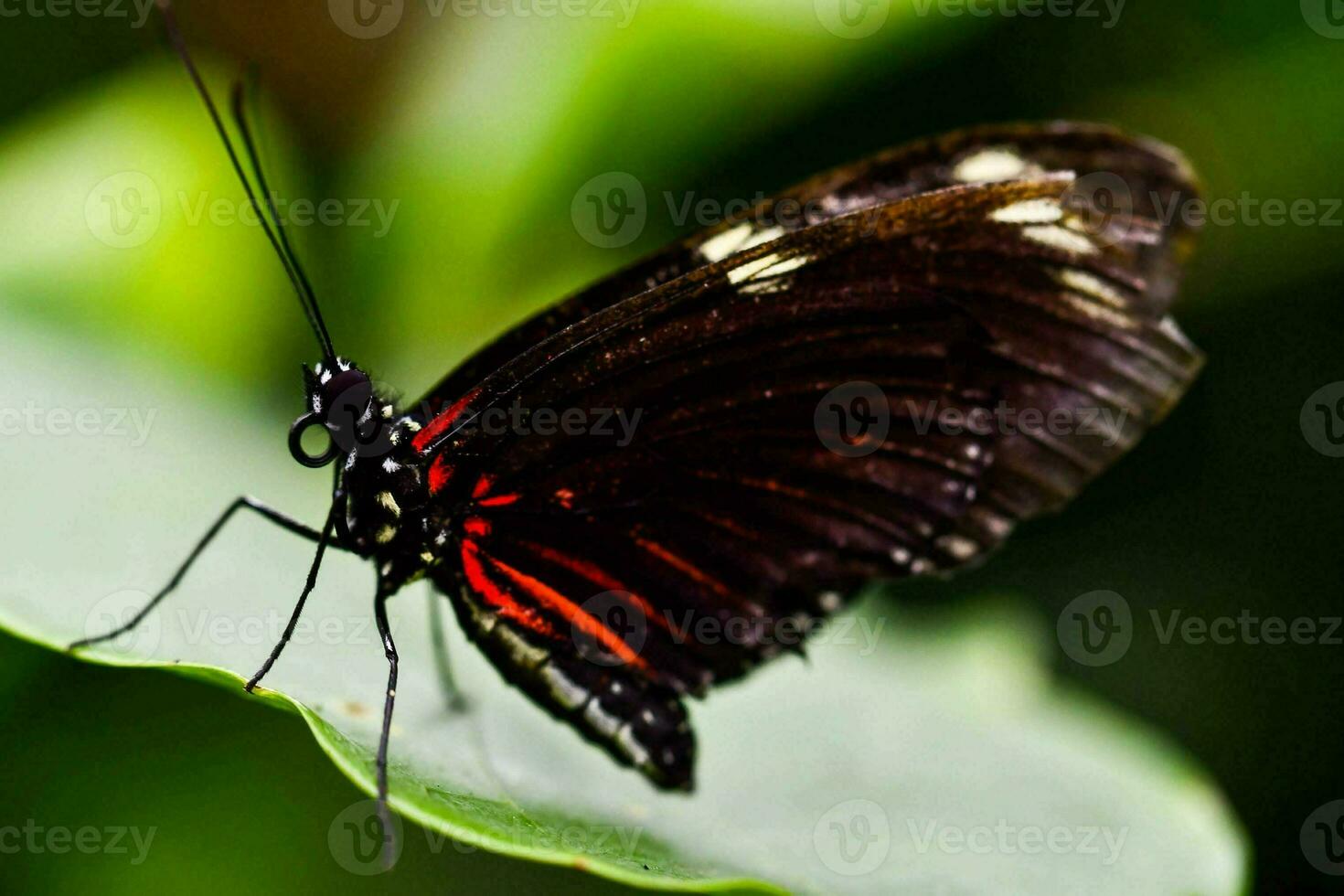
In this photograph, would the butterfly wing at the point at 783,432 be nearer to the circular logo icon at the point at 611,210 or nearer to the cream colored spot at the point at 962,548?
the cream colored spot at the point at 962,548

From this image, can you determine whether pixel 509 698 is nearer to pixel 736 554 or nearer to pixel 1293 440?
pixel 736 554

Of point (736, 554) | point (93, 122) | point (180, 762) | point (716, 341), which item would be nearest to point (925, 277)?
point (716, 341)

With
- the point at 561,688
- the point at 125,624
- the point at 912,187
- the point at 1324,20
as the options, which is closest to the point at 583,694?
the point at 561,688

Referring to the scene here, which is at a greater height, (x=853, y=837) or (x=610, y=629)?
(x=610, y=629)

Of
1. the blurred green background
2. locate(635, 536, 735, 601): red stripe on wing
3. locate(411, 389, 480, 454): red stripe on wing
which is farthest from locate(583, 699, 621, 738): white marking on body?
the blurred green background

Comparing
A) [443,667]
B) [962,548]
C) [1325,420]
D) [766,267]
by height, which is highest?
[1325,420]

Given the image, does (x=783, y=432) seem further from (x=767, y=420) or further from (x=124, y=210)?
(x=124, y=210)
